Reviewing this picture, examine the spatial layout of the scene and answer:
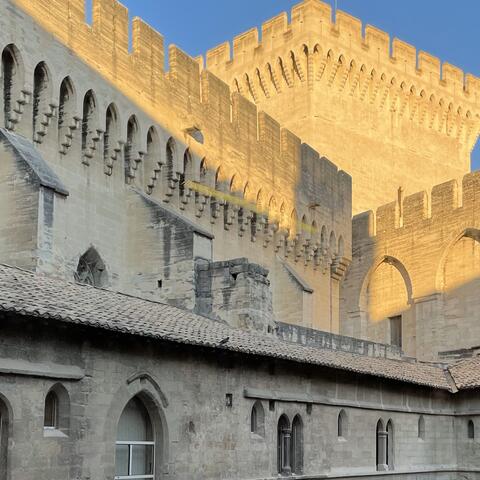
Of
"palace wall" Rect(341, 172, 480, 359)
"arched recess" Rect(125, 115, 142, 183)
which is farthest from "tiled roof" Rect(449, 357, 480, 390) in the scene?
"arched recess" Rect(125, 115, 142, 183)

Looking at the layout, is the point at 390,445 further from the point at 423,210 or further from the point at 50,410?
the point at 423,210

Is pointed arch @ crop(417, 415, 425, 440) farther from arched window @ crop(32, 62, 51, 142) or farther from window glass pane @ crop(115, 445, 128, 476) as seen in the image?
arched window @ crop(32, 62, 51, 142)

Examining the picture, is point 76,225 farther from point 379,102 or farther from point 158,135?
point 379,102

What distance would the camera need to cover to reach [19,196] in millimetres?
16281

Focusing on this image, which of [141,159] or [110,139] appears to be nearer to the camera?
[110,139]

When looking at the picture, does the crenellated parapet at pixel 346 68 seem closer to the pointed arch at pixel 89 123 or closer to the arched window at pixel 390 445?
the pointed arch at pixel 89 123

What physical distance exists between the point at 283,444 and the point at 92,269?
5.83 meters

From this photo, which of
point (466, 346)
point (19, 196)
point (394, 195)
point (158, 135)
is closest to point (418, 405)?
point (466, 346)

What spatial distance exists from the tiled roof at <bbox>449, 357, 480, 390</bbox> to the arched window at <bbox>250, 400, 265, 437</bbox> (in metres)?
7.70

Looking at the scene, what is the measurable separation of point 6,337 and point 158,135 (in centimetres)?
1134

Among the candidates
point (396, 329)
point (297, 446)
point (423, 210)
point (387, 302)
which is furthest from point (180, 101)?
point (396, 329)

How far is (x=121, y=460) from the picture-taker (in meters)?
12.9

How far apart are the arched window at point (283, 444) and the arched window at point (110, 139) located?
7061 mm

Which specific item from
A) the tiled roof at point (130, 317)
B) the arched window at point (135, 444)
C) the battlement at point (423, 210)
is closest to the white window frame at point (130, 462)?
the arched window at point (135, 444)
